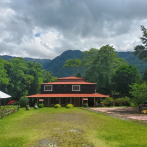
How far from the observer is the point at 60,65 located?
146 m

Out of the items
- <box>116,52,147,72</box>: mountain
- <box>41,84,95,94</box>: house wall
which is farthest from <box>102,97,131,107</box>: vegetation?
<box>116,52,147,72</box>: mountain

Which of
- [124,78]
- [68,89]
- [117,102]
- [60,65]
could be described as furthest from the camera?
[60,65]

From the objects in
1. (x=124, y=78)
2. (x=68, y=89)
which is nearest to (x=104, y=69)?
(x=124, y=78)

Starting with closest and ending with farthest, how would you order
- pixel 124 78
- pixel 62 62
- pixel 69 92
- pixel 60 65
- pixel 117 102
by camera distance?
1. pixel 117 102
2. pixel 69 92
3. pixel 124 78
4. pixel 60 65
5. pixel 62 62

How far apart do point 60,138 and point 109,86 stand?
38.4 metres

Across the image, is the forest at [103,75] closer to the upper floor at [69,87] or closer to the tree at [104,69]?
the tree at [104,69]

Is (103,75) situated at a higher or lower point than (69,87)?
higher

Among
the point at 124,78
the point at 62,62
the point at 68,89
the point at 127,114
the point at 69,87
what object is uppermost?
the point at 62,62

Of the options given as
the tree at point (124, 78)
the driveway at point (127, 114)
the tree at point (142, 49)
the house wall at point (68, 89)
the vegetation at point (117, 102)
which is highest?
the tree at point (142, 49)

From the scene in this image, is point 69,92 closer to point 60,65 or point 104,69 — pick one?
point 104,69

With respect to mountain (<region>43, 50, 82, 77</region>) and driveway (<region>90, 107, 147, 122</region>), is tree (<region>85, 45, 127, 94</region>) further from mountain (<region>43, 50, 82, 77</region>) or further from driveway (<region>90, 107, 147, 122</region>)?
mountain (<region>43, 50, 82, 77</region>)

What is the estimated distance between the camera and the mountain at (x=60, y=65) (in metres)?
128

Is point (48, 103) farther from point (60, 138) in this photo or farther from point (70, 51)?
point (70, 51)

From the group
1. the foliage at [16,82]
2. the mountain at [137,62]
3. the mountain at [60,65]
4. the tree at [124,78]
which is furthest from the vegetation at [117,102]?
the mountain at [60,65]
